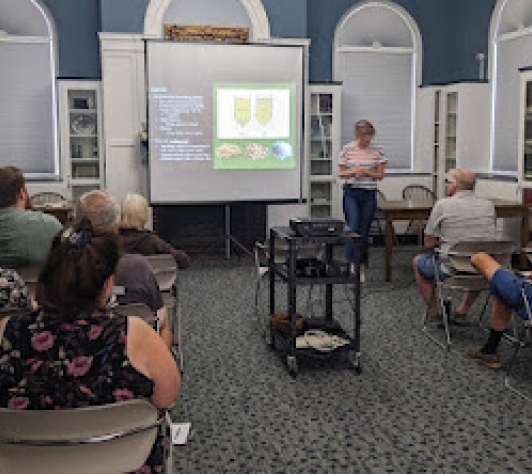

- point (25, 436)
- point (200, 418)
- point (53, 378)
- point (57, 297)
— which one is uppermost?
point (57, 297)

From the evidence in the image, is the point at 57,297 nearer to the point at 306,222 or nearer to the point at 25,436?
the point at 25,436

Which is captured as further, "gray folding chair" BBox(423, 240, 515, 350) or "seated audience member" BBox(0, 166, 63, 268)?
"gray folding chair" BBox(423, 240, 515, 350)

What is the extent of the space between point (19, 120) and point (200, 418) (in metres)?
5.86

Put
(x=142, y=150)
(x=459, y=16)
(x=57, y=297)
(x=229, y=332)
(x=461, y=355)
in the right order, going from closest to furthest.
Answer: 1. (x=57, y=297)
2. (x=461, y=355)
3. (x=229, y=332)
4. (x=142, y=150)
5. (x=459, y=16)

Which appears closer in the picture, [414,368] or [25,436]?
[25,436]

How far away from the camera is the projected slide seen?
23.1 ft

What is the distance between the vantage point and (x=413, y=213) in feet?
20.5

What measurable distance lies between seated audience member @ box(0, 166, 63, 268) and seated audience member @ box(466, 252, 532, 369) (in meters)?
2.35

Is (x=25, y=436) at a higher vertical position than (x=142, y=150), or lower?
lower

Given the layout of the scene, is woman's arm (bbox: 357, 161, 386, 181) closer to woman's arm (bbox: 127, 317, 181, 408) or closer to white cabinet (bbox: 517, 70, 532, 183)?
white cabinet (bbox: 517, 70, 532, 183)

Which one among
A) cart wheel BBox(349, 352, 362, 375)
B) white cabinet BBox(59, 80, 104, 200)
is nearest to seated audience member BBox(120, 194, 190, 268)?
cart wheel BBox(349, 352, 362, 375)

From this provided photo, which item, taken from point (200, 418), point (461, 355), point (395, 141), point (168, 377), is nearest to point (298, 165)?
point (395, 141)

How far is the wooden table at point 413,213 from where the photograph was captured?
611 centimetres

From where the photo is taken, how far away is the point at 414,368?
12.7ft
